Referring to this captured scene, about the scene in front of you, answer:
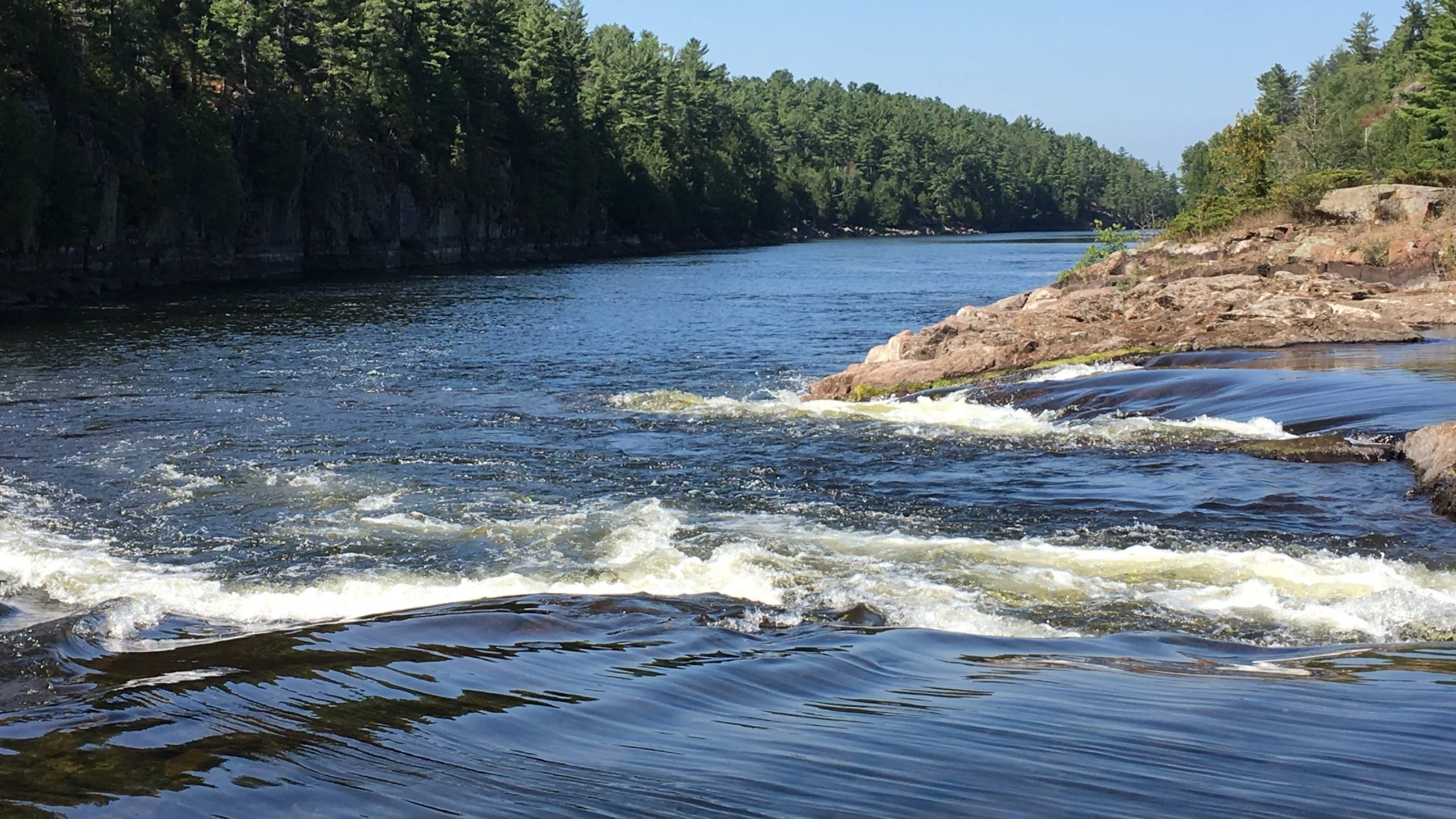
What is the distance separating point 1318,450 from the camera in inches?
596

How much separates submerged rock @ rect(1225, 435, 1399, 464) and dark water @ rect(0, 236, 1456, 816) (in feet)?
1.05

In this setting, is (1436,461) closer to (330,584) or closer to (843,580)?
(843,580)

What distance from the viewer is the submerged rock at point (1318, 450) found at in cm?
1474

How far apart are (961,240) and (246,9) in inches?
3998

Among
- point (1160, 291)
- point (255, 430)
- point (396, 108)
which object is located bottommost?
point (255, 430)

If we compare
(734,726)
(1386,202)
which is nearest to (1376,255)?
(1386,202)

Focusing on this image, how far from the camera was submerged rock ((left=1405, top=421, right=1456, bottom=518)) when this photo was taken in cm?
1245

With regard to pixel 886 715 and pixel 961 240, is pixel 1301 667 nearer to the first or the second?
pixel 886 715

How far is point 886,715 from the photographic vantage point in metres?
6.46

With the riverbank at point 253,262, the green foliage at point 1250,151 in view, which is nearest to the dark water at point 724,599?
the green foliage at point 1250,151

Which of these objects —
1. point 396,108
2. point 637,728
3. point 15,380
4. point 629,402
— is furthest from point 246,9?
point 637,728

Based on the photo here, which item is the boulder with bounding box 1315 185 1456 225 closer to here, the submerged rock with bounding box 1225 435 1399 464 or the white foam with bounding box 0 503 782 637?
the submerged rock with bounding box 1225 435 1399 464

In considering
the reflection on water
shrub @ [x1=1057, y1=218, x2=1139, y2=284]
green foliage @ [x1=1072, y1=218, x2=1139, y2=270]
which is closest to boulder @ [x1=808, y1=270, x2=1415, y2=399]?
shrub @ [x1=1057, y1=218, x2=1139, y2=284]

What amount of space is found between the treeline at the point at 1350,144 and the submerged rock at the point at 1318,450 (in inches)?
1187
